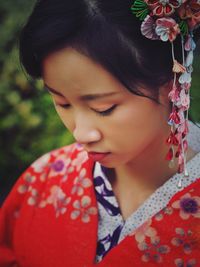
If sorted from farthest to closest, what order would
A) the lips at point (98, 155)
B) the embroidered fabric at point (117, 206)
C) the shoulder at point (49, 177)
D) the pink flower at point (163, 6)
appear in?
the shoulder at point (49, 177) → the embroidered fabric at point (117, 206) → the lips at point (98, 155) → the pink flower at point (163, 6)

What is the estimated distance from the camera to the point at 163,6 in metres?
1.11

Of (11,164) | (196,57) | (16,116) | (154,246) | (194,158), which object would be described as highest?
(196,57)

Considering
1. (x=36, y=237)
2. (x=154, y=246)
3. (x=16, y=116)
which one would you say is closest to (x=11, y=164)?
(x=16, y=116)

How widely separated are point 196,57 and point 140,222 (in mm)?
471

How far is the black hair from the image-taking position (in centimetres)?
111

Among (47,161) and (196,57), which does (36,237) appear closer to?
(47,161)

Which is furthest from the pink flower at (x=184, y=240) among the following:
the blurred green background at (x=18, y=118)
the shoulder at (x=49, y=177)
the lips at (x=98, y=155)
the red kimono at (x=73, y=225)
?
the blurred green background at (x=18, y=118)

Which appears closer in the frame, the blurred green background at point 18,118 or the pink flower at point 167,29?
the pink flower at point 167,29

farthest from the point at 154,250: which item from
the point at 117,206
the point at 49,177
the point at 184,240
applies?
the point at 49,177

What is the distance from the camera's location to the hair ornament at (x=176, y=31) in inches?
43.7

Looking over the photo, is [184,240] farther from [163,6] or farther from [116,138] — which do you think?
→ [163,6]

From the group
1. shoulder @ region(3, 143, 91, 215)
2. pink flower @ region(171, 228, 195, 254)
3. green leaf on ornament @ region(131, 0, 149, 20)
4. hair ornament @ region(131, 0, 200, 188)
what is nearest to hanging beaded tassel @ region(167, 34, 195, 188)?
hair ornament @ region(131, 0, 200, 188)

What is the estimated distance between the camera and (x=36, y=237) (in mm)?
1614

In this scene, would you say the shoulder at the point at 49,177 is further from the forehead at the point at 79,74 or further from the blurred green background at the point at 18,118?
the blurred green background at the point at 18,118
